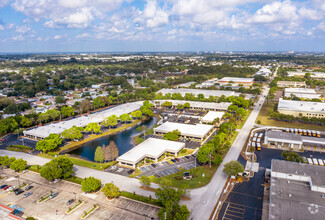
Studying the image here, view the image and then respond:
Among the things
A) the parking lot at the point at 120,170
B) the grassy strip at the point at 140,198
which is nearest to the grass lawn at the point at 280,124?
the parking lot at the point at 120,170

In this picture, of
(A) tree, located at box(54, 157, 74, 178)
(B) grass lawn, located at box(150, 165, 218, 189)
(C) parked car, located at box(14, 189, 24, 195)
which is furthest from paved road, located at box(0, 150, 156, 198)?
(C) parked car, located at box(14, 189, 24, 195)

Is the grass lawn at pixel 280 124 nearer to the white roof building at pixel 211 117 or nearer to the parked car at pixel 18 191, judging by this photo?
the white roof building at pixel 211 117

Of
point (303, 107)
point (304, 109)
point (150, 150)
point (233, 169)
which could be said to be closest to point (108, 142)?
point (150, 150)

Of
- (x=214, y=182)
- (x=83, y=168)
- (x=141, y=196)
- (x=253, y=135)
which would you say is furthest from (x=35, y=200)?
(x=253, y=135)

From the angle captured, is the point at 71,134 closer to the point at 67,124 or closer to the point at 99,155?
the point at 67,124

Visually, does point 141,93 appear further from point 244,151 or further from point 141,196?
point 141,196

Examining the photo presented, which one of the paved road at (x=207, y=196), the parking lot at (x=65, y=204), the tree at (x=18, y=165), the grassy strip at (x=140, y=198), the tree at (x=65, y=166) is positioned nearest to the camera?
the parking lot at (x=65, y=204)

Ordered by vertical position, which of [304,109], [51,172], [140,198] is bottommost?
[140,198]
